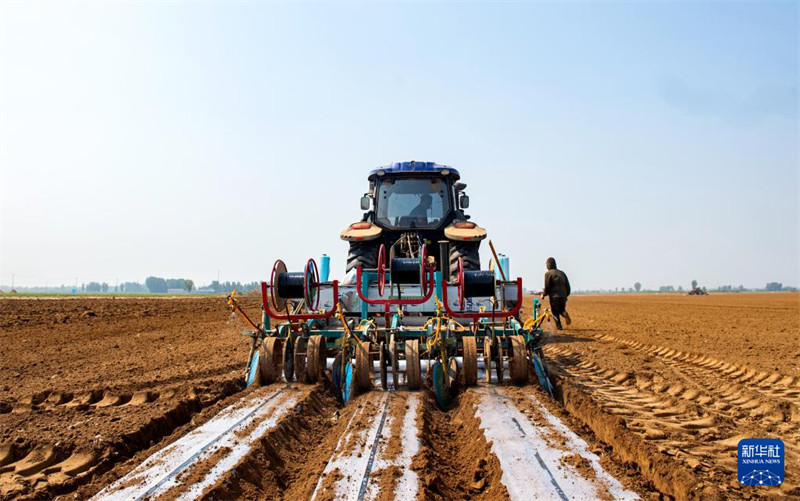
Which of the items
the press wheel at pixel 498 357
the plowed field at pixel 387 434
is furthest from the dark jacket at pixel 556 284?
the press wheel at pixel 498 357

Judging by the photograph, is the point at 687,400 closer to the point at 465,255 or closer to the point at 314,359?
the point at 465,255

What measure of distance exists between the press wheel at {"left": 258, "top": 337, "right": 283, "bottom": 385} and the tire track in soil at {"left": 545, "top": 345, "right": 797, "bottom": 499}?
2.97 m

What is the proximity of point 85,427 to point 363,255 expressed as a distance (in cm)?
430

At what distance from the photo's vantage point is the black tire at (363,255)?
7863 mm

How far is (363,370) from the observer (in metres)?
5.30

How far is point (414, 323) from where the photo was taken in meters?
6.88

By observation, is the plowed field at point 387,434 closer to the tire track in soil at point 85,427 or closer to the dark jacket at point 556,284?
the tire track in soil at point 85,427

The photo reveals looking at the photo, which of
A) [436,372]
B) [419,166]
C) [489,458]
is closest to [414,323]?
[436,372]

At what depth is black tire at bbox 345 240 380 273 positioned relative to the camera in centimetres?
786

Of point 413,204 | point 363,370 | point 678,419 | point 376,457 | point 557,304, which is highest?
point 413,204

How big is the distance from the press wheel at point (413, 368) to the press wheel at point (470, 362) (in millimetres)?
471

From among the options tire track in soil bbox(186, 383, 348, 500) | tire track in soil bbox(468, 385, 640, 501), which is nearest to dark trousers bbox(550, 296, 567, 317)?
tire track in soil bbox(468, 385, 640, 501)

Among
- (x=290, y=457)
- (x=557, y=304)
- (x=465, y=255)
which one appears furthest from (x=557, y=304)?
(x=290, y=457)

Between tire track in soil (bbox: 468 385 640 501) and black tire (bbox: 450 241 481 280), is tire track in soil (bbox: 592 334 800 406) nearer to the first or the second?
tire track in soil (bbox: 468 385 640 501)
